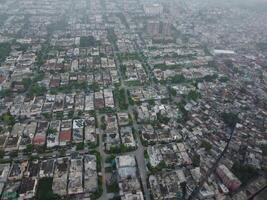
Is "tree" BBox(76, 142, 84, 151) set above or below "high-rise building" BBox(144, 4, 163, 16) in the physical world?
below

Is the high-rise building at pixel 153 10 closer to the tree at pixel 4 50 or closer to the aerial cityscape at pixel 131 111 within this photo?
the aerial cityscape at pixel 131 111

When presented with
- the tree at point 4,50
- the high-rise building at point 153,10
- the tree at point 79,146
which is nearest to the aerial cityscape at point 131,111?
the tree at point 79,146

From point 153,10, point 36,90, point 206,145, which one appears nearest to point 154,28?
point 153,10

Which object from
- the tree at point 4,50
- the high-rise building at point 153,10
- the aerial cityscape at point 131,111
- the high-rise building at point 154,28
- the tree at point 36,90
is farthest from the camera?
the high-rise building at point 153,10

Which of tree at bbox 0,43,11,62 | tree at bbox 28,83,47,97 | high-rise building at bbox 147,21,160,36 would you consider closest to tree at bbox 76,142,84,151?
tree at bbox 28,83,47,97

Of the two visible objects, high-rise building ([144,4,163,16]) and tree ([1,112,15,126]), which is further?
high-rise building ([144,4,163,16])

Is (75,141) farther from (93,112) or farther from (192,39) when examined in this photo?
(192,39)

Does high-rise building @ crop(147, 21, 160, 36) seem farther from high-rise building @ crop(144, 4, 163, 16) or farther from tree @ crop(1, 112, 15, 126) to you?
tree @ crop(1, 112, 15, 126)

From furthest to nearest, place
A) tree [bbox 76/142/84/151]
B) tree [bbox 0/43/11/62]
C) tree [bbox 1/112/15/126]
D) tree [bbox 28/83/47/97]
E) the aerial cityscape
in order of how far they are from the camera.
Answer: tree [bbox 0/43/11/62], tree [bbox 28/83/47/97], tree [bbox 1/112/15/126], tree [bbox 76/142/84/151], the aerial cityscape
